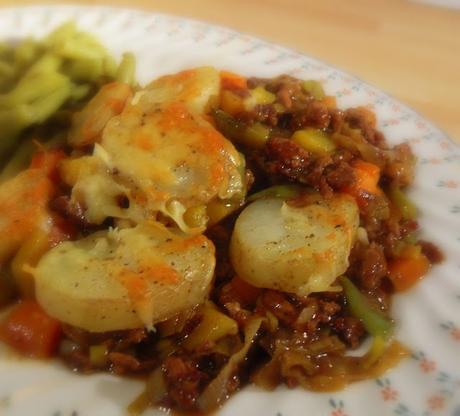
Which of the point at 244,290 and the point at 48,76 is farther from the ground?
the point at 48,76

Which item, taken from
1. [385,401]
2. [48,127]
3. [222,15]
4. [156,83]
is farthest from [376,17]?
[385,401]

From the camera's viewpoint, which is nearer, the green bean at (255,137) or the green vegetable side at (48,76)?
the green bean at (255,137)

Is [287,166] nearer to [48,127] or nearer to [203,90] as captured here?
[203,90]

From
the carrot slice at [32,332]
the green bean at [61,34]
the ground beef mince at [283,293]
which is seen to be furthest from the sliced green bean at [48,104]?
the carrot slice at [32,332]

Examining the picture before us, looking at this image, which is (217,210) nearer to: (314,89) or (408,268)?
(408,268)

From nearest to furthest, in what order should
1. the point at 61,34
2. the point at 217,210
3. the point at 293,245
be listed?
the point at 293,245
the point at 217,210
the point at 61,34

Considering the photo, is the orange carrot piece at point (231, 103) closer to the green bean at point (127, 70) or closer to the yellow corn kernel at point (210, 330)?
the green bean at point (127, 70)

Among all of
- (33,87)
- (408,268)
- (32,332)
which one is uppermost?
(33,87)

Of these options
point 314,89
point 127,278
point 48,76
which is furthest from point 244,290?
point 48,76
